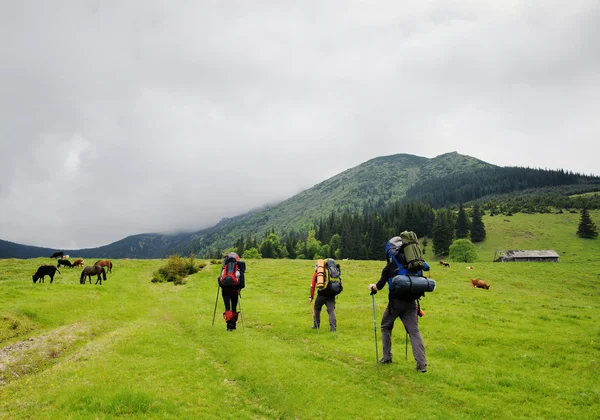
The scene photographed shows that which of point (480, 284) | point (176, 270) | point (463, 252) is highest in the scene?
point (176, 270)

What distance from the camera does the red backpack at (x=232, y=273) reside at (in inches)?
727

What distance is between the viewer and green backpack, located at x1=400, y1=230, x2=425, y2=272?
11.2 m

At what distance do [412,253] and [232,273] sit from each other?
36.7 feet

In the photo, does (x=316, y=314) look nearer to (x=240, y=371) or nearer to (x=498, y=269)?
(x=240, y=371)

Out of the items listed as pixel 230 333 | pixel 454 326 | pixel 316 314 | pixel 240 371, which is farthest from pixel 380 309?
pixel 240 371

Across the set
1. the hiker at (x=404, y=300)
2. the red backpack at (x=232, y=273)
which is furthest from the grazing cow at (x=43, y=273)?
the hiker at (x=404, y=300)

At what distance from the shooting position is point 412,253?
11.3 metres

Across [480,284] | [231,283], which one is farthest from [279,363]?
[480,284]

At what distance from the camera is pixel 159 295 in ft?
124

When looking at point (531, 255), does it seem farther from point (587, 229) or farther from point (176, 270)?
point (176, 270)

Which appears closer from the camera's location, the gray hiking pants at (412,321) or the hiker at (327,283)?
the gray hiking pants at (412,321)

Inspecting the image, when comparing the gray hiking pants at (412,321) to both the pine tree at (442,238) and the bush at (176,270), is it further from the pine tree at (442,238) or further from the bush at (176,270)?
the pine tree at (442,238)

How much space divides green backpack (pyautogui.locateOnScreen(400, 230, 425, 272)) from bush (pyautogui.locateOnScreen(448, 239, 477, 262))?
109 meters

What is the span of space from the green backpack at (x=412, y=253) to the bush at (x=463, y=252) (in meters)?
109
